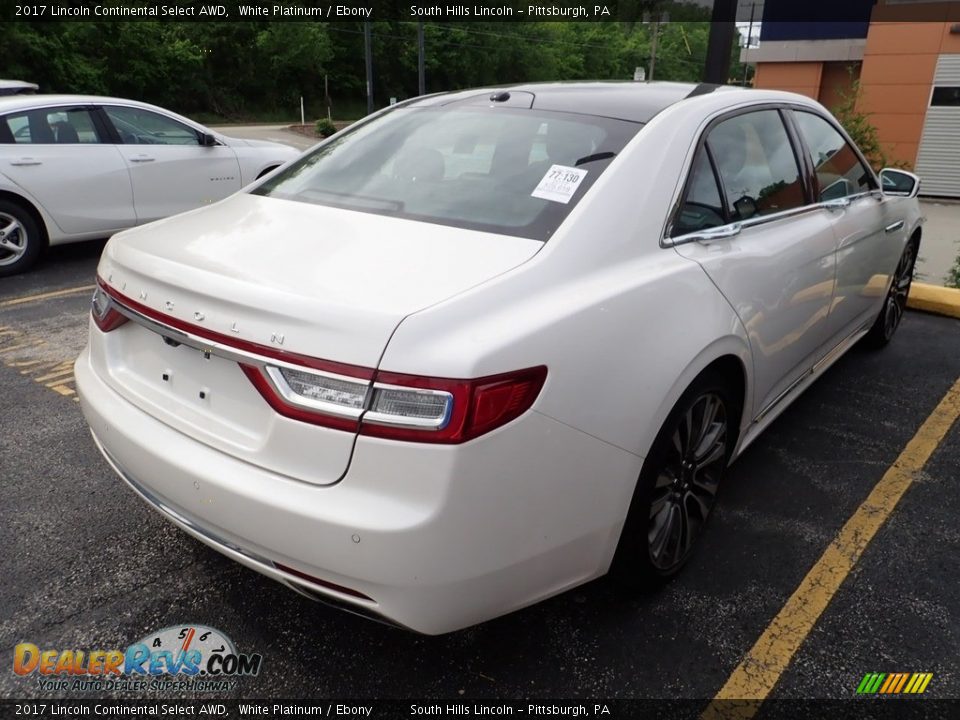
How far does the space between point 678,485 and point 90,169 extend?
629 cm

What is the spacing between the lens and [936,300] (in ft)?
19.0

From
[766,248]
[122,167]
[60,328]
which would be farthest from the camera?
[122,167]

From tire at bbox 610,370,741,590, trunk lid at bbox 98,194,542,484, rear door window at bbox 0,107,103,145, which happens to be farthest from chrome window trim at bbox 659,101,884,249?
rear door window at bbox 0,107,103,145

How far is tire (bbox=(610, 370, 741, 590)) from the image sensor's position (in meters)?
2.17

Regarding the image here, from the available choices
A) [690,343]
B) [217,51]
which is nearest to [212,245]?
[690,343]

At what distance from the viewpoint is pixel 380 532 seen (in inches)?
65.4

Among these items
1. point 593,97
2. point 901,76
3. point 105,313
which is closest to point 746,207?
point 593,97

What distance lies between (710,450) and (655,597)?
1.75 feet

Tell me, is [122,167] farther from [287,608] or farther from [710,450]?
[710,450]

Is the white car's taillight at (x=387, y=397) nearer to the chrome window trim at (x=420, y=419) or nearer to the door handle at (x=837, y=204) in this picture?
the chrome window trim at (x=420, y=419)

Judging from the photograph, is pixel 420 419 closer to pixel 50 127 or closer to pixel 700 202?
pixel 700 202

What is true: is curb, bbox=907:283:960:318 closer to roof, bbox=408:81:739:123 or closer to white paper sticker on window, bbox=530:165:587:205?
roof, bbox=408:81:739:123

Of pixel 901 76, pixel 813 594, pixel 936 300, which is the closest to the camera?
pixel 813 594

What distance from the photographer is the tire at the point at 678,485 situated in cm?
217
